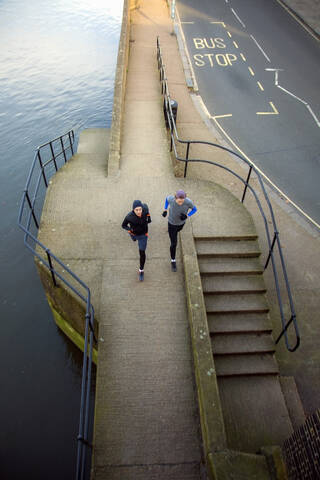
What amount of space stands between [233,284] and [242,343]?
116cm

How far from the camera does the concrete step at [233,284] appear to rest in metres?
6.46

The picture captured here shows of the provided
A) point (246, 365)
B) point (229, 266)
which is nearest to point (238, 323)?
point (246, 365)

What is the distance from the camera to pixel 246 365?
585cm

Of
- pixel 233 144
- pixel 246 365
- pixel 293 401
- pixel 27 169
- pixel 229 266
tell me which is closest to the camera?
pixel 293 401

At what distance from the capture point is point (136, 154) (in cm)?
934

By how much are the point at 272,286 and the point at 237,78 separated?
41.5 feet

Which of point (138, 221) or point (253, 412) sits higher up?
point (138, 221)

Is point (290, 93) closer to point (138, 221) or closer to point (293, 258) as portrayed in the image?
point (293, 258)

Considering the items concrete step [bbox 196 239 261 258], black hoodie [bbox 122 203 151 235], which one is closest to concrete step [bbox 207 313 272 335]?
concrete step [bbox 196 239 261 258]

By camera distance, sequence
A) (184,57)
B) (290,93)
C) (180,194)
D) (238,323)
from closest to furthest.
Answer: (180,194), (238,323), (290,93), (184,57)

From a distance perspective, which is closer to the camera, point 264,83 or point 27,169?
point 27,169

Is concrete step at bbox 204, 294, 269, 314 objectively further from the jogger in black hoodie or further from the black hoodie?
the black hoodie

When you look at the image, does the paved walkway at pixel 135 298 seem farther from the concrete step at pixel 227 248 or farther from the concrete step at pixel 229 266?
the concrete step at pixel 229 266

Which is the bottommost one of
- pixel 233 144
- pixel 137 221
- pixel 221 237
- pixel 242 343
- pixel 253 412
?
pixel 253 412
